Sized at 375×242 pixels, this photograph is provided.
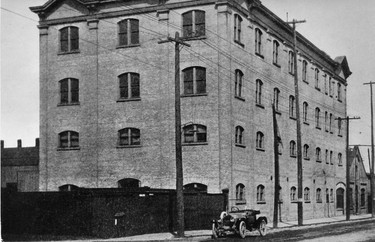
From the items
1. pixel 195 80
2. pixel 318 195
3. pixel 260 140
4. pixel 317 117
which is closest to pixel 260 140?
pixel 260 140

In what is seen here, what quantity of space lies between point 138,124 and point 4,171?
26465 millimetres

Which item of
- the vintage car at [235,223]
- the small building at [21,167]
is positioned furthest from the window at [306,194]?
the small building at [21,167]

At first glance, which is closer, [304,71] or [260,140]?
[260,140]

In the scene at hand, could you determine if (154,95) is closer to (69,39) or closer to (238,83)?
(238,83)

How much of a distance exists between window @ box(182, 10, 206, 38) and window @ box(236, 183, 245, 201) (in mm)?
9409

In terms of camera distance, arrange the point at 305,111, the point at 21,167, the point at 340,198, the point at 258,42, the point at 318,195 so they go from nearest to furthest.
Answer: the point at 258,42 → the point at 305,111 → the point at 318,195 → the point at 21,167 → the point at 340,198

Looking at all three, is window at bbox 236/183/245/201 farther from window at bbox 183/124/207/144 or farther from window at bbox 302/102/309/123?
window at bbox 302/102/309/123

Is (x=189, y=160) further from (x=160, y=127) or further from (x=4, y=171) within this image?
(x=4, y=171)

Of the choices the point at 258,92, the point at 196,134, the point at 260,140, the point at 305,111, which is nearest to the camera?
the point at 196,134

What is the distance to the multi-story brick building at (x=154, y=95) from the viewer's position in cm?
3469

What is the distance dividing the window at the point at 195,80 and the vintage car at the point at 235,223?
1058 centimetres

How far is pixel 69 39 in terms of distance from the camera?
3856 cm

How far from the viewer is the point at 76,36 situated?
38.4m

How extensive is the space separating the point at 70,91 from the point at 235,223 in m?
17.6
